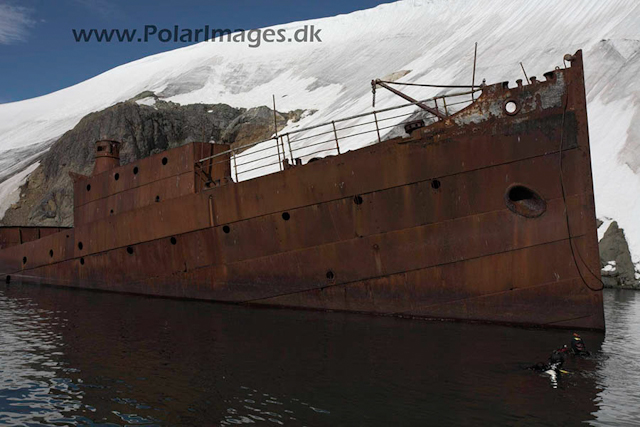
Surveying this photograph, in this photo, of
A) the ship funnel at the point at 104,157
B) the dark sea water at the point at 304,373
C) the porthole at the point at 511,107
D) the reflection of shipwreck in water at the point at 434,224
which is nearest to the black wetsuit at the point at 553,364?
the dark sea water at the point at 304,373

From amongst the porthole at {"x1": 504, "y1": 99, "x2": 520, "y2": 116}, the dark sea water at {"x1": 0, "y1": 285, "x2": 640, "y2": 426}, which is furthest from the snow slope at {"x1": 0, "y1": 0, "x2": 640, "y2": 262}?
the dark sea water at {"x1": 0, "y1": 285, "x2": 640, "y2": 426}

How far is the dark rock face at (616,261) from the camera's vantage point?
20.4 meters

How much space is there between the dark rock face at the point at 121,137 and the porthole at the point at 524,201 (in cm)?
4079

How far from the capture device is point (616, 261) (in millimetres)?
20609

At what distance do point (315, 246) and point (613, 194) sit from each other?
16.5 meters

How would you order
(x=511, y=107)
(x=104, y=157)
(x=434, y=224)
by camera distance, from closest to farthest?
1. (x=511, y=107)
2. (x=434, y=224)
3. (x=104, y=157)

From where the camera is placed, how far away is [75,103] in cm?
8100

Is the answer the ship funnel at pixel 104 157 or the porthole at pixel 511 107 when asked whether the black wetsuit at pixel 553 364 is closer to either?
the porthole at pixel 511 107

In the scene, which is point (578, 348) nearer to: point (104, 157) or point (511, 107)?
point (511, 107)

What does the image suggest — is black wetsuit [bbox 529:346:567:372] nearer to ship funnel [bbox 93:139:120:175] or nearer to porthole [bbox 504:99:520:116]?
porthole [bbox 504:99:520:116]

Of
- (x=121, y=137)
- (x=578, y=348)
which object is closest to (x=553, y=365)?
(x=578, y=348)

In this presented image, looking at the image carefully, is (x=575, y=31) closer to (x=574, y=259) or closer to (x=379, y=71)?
(x=379, y=71)

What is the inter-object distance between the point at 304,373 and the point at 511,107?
726 cm

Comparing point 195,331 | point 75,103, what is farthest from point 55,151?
point 195,331
